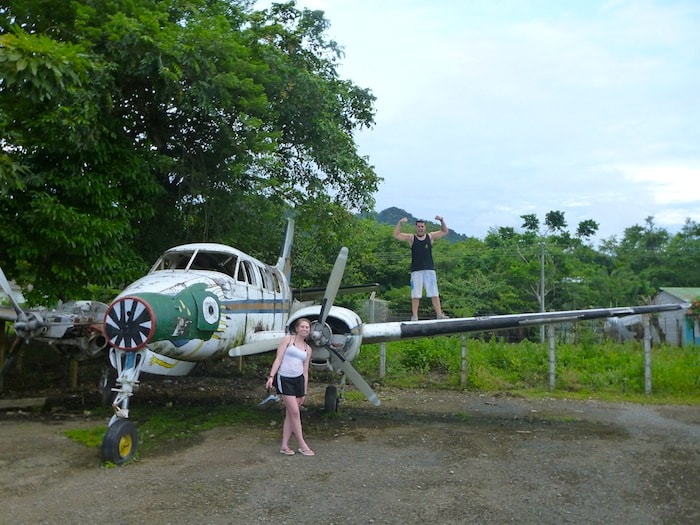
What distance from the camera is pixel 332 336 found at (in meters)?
9.45

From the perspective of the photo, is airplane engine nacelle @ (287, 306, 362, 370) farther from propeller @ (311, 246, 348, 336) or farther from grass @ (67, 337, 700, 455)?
grass @ (67, 337, 700, 455)

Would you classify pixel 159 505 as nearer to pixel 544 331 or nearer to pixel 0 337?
pixel 0 337

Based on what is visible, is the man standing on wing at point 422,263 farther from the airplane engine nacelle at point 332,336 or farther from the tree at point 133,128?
the tree at point 133,128

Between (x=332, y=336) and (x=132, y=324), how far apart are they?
3.35 meters

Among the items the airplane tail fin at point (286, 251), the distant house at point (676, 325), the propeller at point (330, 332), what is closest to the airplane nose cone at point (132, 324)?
the propeller at point (330, 332)

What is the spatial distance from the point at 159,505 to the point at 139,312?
7.45 feet

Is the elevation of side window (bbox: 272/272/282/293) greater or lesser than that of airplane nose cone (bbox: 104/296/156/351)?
greater

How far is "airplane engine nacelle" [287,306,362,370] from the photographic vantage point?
29.1 ft

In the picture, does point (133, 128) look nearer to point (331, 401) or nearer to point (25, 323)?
point (25, 323)

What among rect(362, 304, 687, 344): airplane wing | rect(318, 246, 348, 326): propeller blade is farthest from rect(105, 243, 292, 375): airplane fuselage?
rect(362, 304, 687, 344): airplane wing

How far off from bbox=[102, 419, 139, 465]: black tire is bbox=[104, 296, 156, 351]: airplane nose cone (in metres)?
0.92

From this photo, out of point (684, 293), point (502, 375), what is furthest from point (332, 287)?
point (684, 293)

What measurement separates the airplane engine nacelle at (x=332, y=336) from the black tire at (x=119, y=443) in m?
2.74

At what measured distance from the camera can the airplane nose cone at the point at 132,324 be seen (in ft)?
22.8
